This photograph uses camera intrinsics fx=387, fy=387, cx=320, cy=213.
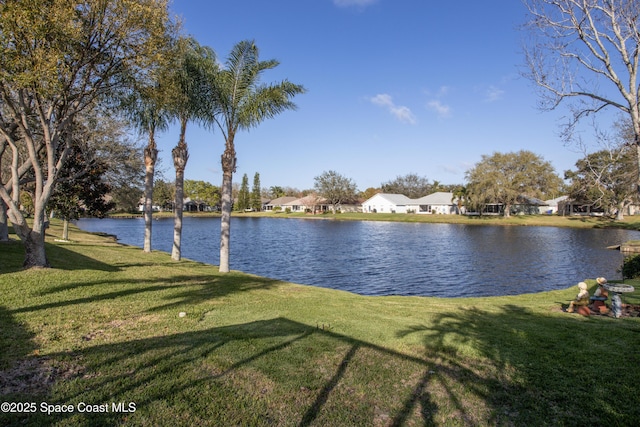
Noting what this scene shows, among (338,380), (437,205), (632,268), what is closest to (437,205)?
(437,205)

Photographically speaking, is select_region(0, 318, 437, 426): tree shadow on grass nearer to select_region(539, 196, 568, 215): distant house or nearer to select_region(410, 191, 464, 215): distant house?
select_region(410, 191, 464, 215): distant house

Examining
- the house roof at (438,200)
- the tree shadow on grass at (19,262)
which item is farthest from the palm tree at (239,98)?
the house roof at (438,200)

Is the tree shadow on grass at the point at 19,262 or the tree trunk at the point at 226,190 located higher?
the tree trunk at the point at 226,190

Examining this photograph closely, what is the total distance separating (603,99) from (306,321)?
803 centimetres

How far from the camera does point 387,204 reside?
384ft

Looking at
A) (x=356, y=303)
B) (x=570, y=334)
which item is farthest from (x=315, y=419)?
(x=356, y=303)

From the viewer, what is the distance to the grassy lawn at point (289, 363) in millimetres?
4547

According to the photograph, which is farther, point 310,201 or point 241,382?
point 310,201

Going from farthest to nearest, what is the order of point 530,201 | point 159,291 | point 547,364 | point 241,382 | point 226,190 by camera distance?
point 530,201, point 226,190, point 159,291, point 547,364, point 241,382

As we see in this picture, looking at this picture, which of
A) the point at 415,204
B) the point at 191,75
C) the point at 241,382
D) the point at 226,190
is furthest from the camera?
the point at 415,204

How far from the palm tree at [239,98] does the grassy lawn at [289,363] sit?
6926 mm

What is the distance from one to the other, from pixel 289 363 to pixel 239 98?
12.9 metres

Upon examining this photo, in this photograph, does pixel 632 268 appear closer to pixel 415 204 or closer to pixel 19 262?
pixel 19 262

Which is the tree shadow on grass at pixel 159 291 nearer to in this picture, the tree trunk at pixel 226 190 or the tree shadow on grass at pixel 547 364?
the tree trunk at pixel 226 190
